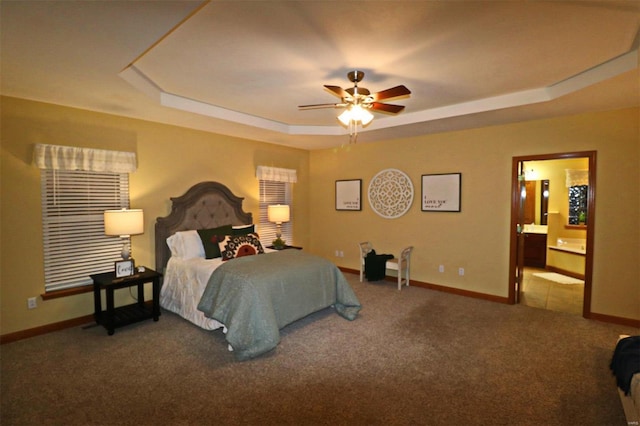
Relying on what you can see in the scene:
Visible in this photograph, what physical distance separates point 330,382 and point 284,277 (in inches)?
44.9

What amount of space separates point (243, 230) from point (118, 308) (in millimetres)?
1849

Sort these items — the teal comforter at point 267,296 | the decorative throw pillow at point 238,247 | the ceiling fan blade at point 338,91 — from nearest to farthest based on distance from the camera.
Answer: the ceiling fan blade at point 338,91, the teal comforter at point 267,296, the decorative throw pillow at point 238,247

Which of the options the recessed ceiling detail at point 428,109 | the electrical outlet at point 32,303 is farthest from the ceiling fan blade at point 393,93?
the electrical outlet at point 32,303

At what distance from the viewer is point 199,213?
4461 millimetres

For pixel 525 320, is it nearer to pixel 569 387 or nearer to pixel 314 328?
pixel 569 387

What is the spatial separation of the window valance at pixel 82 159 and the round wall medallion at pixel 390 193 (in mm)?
3768

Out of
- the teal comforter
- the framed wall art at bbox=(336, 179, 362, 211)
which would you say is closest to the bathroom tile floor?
the teal comforter

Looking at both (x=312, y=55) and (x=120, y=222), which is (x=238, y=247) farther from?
(x=312, y=55)

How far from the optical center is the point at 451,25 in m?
2.04

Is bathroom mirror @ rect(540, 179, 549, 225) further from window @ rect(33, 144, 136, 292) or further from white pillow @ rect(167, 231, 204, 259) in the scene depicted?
window @ rect(33, 144, 136, 292)

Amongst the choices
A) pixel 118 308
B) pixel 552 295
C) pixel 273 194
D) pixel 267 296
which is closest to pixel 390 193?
pixel 273 194

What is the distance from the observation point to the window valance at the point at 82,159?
10.3ft

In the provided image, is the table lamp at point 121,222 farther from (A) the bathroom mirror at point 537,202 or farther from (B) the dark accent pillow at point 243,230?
(A) the bathroom mirror at point 537,202

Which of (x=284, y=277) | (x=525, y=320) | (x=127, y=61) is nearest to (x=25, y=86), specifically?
(x=127, y=61)
